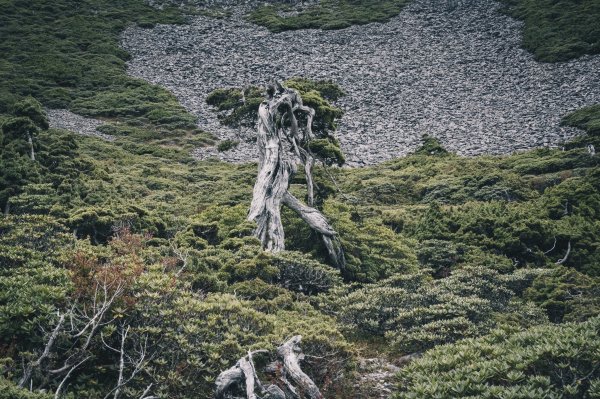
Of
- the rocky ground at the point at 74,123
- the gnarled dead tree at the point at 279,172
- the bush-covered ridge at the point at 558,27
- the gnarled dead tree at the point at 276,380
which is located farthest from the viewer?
the bush-covered ridge at the point at 558,27

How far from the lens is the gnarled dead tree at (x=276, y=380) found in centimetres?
636

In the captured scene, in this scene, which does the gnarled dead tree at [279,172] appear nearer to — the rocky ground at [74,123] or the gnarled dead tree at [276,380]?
the gnarled dead tree at [276,380]

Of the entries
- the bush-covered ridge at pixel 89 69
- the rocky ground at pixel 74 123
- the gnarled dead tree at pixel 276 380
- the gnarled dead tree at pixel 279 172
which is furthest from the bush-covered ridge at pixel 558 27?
the gnarled dead tree at pixel 276 380

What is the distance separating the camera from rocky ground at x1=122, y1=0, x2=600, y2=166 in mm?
40750

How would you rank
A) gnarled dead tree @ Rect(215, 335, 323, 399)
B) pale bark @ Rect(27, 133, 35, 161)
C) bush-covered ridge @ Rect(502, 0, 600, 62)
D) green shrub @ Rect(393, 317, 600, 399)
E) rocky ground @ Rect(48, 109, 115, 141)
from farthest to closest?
1. bush-covered ridge @ Rect(502, 0, 600, 62)
2. rocky ground @ Rect(48, 109, 115, 141)
3. pale bark @ Rect(27, 133, 35, 161)
4. gnarled dead tree @ Rect(215, 335, 323, 399)
5. green shrub @ Rect(393, 317, 600, 399)

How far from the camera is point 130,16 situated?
72875 millimetres

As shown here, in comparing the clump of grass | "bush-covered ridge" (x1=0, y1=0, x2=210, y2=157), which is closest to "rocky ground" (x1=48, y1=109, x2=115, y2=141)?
"bush-covered ridge" (x1=0, y1=0, x2=210, y2=157)

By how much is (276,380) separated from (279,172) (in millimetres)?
8944

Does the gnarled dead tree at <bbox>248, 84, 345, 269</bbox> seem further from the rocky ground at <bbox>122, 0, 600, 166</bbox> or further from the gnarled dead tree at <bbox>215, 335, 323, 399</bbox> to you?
the rocky ground at <bbox>122, 0, 600, 166</bbox>

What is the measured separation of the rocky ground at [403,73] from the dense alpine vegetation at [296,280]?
13.5 metres

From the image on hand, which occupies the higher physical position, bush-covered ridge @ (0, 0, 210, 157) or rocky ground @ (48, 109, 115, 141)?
bush-covered ridge @ (0, 0, 210, 157)

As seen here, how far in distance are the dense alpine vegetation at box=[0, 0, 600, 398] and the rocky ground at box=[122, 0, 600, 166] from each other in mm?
13495

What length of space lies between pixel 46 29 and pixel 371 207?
57893mm

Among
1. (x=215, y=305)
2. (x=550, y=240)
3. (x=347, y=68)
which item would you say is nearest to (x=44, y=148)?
(x=215, y=305)
